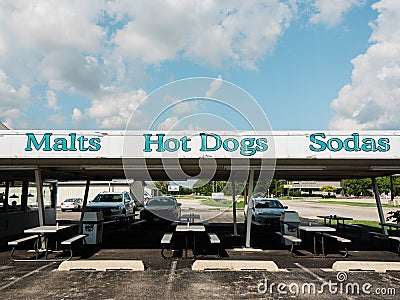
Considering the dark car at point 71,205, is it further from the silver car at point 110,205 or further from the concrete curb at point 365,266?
the concrete curb at point 365,266

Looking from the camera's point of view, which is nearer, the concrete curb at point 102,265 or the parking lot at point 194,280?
the parking lot at point 194,280

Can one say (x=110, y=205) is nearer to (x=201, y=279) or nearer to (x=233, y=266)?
(x=233, y=266)

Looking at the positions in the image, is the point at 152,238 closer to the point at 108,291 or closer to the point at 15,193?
the point at 15,193

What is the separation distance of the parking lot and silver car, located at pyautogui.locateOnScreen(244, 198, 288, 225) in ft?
21.2

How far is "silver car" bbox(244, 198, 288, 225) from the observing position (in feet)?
58.4

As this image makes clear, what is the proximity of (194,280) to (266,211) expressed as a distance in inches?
440

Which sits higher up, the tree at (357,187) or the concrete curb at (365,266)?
the tree at (357,187)

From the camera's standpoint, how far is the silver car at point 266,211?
701 inches

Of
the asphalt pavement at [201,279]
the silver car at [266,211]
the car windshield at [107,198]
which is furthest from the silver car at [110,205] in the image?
the asphalt pavement at [201,279]

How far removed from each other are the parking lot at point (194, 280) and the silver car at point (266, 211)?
6.47 m

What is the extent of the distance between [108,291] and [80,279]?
1198 mm

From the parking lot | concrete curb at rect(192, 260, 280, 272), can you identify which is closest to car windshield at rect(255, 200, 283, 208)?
the parking lot

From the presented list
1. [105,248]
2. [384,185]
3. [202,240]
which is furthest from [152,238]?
[384,185]

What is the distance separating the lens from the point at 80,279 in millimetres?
8102
